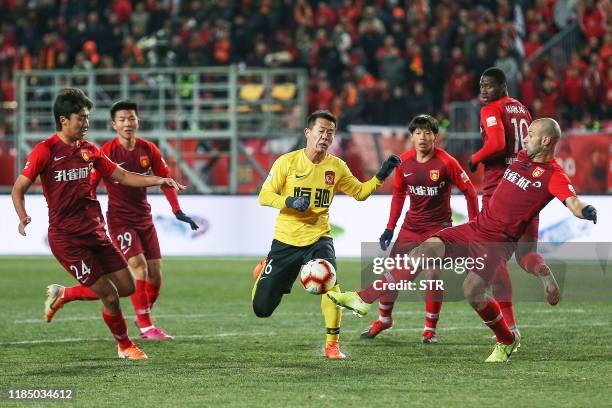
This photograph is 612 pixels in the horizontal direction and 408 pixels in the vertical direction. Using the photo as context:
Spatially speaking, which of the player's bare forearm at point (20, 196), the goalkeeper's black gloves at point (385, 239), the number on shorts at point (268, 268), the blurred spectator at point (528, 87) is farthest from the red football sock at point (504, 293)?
the blurred spectator at point (528, 87)

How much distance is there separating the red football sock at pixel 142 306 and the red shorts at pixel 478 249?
3.43 metres

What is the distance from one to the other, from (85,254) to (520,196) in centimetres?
357

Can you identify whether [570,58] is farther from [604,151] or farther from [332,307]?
[332,307]

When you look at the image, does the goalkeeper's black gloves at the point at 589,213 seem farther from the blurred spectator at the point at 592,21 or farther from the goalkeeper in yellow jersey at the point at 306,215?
the blurred spectator at the point at 592,21

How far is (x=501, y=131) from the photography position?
34.6ft

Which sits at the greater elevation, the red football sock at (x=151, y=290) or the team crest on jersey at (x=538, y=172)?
the team crest on jersey at (x=538, y=172)

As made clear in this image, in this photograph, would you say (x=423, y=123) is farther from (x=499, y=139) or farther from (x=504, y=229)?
(x=504, y=229)

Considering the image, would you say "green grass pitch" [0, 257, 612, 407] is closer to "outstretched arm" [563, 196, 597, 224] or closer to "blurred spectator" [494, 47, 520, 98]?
"outstretched arm" [563, 196, 597, 224]

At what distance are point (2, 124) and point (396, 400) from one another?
19.1 meters

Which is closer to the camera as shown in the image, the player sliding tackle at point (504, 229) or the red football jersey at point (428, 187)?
the player sliding tackle at point (504, 229)

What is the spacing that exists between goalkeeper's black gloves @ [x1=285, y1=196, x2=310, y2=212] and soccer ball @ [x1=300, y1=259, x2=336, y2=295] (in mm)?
528

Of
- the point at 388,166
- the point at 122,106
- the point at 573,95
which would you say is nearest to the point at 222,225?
the point at 573,95

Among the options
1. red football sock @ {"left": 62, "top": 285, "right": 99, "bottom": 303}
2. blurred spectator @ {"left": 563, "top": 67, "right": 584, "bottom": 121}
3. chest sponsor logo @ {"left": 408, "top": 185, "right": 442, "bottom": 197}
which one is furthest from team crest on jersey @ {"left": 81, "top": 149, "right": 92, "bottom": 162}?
blurred spectator @ {"left": 563, "top": 67, "right": 584, "bottom": 121}

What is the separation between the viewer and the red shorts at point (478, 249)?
9219 mm
